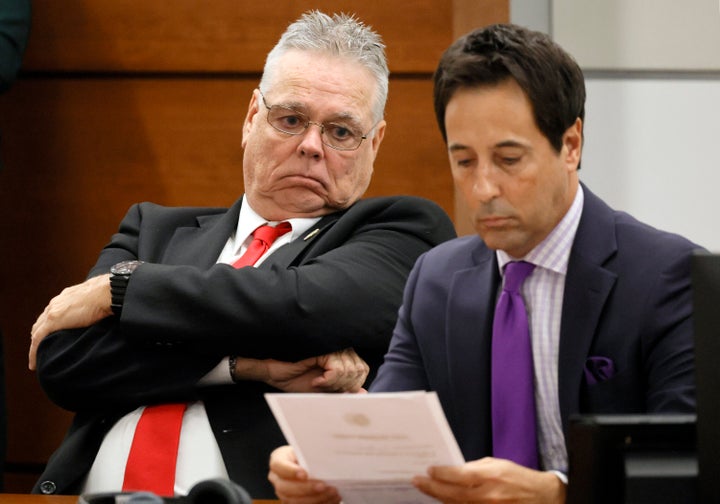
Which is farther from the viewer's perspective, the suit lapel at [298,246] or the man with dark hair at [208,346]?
the suit lapel at [298,246]

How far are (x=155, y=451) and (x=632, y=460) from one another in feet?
4.38

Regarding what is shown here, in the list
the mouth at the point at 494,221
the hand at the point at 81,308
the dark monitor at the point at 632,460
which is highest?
the mouth at the point at 494,221

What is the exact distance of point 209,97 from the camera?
12.1ft

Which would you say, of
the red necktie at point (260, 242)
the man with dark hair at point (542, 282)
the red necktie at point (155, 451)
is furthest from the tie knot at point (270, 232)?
the man with dark hair at point (542, 282)

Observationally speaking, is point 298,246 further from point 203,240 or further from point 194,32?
point 194,32

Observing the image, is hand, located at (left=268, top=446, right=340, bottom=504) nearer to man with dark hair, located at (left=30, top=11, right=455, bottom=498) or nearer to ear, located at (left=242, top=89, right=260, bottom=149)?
man with dark hair, located at (left=30, top=11, right=455, bottom=498)

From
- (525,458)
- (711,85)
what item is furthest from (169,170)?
(525,458)

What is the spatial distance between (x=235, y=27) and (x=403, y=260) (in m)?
1.25

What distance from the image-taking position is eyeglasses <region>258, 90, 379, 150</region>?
2893 millimetres

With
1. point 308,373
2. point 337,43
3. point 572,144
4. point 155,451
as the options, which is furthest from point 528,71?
point 155,451

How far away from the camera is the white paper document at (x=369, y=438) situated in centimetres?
152

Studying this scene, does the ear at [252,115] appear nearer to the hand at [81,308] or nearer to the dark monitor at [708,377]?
the hand at [81,308]

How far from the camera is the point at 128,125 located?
12.2 feet

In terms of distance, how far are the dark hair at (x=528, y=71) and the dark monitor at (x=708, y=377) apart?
625 mm
